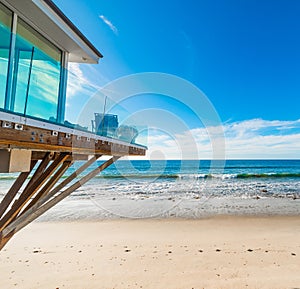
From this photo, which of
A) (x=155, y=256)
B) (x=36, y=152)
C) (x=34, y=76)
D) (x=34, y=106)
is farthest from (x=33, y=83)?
(x=155, y=256)

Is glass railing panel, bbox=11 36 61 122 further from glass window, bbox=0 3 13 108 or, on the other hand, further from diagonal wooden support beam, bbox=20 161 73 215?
diagonal wooden support beam, bbox=20 161 73 215

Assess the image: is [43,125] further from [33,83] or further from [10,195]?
[10,195]

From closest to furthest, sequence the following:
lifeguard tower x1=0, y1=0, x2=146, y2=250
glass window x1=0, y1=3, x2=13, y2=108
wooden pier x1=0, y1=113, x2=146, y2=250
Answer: wooden pier x1=0, y1=113, x2=146, y2=250 → lifeguard tower x1=0, y1=0, x2=146, y2=250 → glass window x1=0, y1=3, x2=13, y2=108

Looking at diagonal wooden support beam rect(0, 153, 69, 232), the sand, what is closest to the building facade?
diagonal wooden support beam rect(0, 153, 69, 232)

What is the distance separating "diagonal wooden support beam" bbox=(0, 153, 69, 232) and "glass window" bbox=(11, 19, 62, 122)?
1.73 feet

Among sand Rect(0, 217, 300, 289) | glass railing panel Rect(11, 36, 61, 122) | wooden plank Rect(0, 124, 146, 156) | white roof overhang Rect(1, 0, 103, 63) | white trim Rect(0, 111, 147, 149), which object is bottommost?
sand Rect(0, 217, 300, 289)

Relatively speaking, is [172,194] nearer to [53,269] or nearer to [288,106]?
[53,269]

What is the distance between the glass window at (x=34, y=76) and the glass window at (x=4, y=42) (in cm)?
9

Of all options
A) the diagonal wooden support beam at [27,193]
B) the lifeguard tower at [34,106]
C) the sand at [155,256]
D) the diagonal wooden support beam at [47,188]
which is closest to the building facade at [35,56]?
the lifeguard tower at [34,106]

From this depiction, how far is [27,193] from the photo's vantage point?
2.44 metres

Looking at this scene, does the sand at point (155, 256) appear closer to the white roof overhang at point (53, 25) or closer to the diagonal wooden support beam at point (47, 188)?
the diagonal wooden support beam at point (47, 188)

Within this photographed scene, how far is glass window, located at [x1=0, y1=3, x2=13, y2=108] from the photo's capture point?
1951 mm

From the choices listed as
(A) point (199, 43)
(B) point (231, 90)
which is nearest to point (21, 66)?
(A) point (199, 43)

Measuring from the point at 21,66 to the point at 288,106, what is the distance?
1839 centimetres
